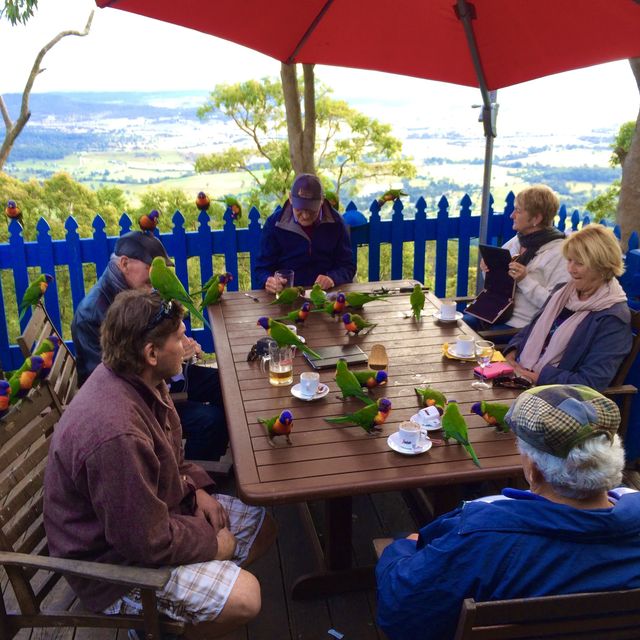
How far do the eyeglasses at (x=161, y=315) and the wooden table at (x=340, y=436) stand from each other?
572 mm

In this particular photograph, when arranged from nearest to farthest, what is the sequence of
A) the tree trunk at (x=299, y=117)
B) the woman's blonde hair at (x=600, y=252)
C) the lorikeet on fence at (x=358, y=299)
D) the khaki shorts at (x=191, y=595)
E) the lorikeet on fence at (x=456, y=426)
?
the khaki shorts at (x=191, y=595) < the lorikeet on fence at (x=456, y=426) < the woman's blonde hair at (x=600, y=252) < the lorikeet on fence at (x=358, y=299) < the tree trunk at (x=299, y=117)

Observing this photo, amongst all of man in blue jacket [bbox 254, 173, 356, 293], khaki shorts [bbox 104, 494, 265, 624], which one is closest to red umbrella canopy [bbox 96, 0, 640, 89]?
man in blue jacket [bbox 254, 173, 356, 293]

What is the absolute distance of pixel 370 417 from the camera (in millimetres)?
2328

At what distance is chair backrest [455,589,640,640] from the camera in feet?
4.32

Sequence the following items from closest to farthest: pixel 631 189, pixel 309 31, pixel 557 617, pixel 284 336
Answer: pixel 557 617, pixel 284 336, pixel 309 31, pixel 631 189

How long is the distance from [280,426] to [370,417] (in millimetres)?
341

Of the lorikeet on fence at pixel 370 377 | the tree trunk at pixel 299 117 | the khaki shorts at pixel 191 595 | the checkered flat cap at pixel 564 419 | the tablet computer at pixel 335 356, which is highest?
the tree trunk at pixel 299 117

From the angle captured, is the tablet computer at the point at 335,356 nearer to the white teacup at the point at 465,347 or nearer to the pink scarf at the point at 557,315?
the white teacup at the point at 465,347

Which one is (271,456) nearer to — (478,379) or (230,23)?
(478,379)

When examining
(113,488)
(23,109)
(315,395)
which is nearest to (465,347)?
(315,395)

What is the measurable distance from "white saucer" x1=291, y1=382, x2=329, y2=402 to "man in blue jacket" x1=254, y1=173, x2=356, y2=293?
1.71m

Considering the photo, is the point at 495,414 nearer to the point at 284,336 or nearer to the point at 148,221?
the point at 284,336

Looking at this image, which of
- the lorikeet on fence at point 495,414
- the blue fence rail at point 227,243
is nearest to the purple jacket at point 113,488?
the lorikeet on fence at point 495,414

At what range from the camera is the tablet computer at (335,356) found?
9.65 feet
